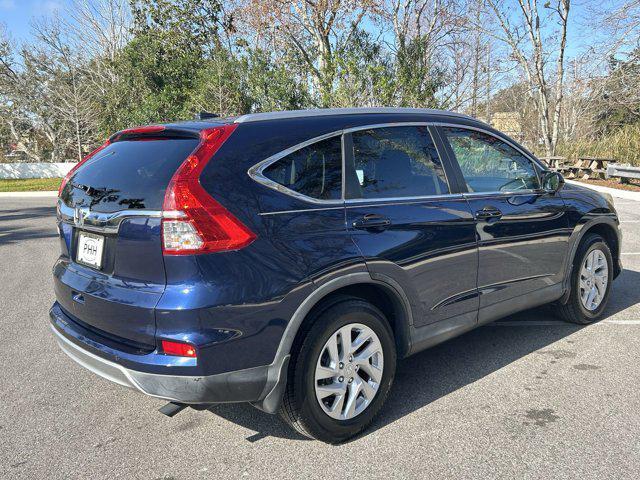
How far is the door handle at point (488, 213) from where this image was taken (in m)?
3.57

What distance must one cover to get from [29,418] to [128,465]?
0.94 m

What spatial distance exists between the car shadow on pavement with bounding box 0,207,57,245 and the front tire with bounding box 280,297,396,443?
8.98m

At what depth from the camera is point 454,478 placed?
8.43 feet

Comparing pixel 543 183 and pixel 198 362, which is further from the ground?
pixel 543 183

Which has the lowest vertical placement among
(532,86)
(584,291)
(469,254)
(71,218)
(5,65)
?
(584,291)

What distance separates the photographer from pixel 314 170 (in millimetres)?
2863

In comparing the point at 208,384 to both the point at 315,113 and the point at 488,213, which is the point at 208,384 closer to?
the point at 315,113

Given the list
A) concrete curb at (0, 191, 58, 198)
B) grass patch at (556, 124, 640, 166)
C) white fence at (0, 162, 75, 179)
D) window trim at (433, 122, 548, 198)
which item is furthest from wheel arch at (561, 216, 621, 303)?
white fence at (0, 162, 75, 179)

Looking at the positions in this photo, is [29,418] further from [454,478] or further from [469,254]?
[469,254]

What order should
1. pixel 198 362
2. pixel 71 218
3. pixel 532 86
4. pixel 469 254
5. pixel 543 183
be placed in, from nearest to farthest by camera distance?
1. pixel 198 362
2. pixel 71 218
3. pixel 469 254
4. pixel 543 183
5. pixel 532 86

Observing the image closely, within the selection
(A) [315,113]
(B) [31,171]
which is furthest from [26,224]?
(B) [31,171]

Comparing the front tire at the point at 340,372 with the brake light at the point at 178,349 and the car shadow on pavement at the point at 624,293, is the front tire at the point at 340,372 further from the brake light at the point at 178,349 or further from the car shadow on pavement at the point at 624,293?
the car shadow on pavement at the point at 624,293

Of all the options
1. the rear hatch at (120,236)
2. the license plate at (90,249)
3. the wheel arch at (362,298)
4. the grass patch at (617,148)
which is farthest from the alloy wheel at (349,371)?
the grass patch at (617,148)

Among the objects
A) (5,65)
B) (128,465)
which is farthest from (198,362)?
(5,65)
